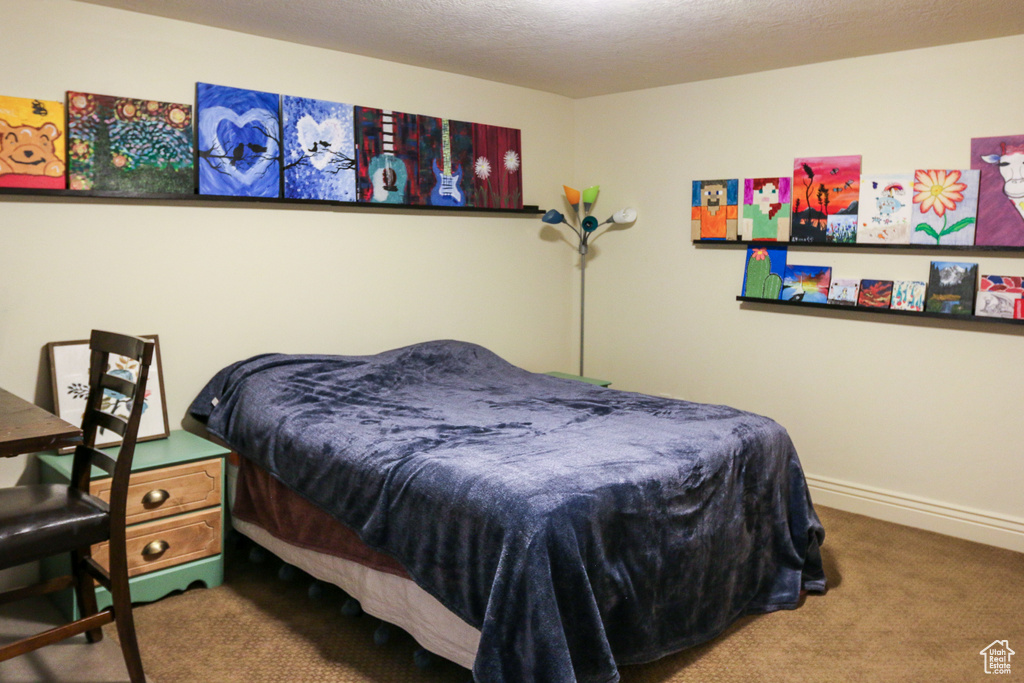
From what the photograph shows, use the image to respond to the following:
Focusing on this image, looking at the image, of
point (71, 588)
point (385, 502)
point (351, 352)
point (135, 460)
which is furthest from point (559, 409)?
point (71, 588)

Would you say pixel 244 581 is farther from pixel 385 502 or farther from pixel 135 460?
pixel 385 502

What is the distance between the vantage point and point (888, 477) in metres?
3.75

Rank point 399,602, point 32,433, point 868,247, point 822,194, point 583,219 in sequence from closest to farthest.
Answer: point 32,433
point 399,602
point 868,247
point 822,194
point 583,219

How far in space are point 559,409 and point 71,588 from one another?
182 cm

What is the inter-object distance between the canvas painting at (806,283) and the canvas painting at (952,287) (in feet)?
1.55

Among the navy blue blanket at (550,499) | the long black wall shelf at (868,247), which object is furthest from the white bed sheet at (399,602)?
the long black wall shelf at (868,247)

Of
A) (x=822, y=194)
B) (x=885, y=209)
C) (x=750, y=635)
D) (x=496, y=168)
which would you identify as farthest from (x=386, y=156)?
(x=750, y=635)

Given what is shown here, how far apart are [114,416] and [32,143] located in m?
1.23

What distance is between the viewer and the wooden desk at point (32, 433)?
1.86m

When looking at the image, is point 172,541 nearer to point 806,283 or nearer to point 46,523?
point 46,523

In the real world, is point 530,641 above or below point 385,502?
below

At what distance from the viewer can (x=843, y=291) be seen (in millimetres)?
3791

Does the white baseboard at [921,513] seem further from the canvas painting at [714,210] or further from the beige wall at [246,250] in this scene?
the beige wall at [246,250]

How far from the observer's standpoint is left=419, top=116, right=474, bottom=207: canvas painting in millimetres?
4023
